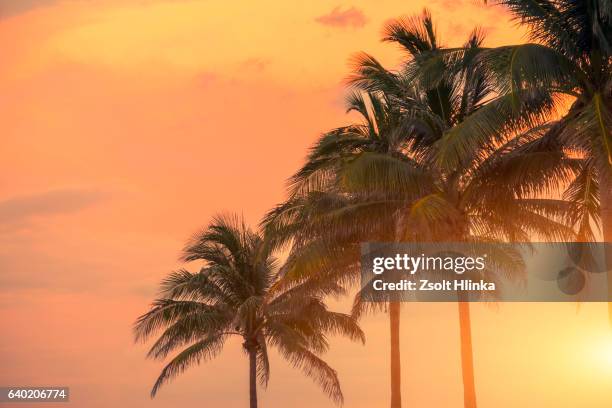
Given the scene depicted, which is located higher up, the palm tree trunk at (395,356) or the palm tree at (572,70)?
the palm tree at (572,70)

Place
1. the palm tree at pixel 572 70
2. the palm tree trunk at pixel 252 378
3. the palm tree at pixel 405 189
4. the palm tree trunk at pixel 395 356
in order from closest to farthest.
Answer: the palm tree at pixel 572 70
the palm tree at pixel 405 189
the palm tree trunk at pixel 395 356
the palm tree trunk at pixel 252 378

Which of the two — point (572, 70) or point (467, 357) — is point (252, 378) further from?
point (572, 70)

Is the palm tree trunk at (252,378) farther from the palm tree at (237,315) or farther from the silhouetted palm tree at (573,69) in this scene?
the silhouetted palm tree at (573,69)

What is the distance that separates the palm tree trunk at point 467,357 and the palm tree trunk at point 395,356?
5.85 m

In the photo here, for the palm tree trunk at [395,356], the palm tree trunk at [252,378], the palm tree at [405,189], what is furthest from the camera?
the palm tree trunk at [252,378]

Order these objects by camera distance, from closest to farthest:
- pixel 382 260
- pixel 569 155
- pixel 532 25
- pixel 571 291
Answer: pixel 532 25 < pixel 569 155 < pixel 571 291 < pixel 382 260

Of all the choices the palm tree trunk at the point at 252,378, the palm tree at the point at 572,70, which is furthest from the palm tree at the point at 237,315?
the palm tree at the point at 572,70

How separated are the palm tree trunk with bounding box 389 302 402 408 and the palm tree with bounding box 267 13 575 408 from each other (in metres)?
4.73

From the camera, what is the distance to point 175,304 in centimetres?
4656

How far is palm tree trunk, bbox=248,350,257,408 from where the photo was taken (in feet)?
154

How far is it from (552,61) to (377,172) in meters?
6.80

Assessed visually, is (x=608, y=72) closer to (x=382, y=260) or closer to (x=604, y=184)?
(x=604, y=184)

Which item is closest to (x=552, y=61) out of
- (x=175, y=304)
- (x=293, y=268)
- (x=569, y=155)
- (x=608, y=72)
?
(x=608, y=72)

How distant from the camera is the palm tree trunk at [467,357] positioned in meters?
31.7
